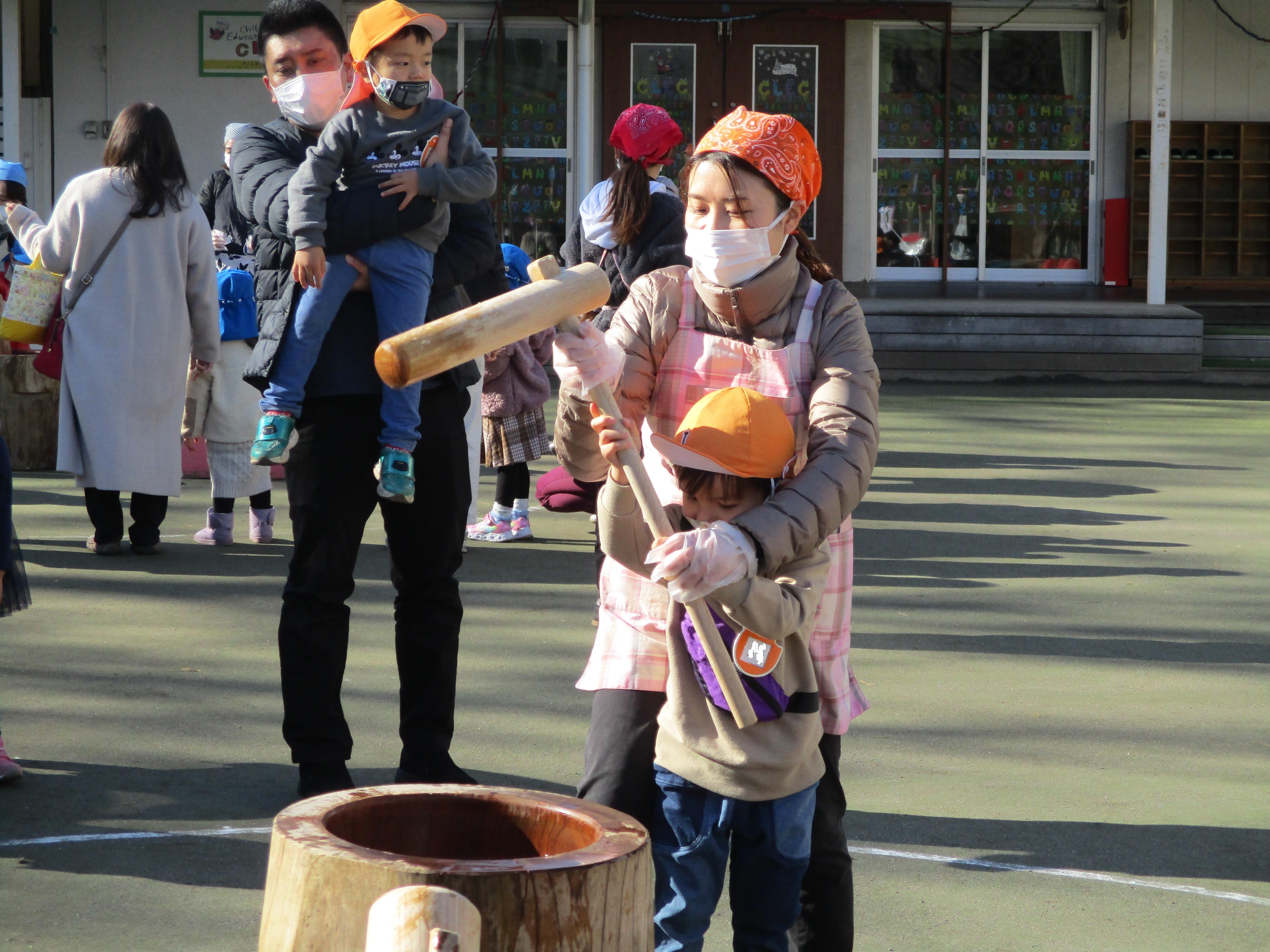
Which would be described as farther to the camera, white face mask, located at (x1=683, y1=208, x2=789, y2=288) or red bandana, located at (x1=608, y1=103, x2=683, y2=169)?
red bandana, located at (x1=608, y1=103, x2=683, y2=169)

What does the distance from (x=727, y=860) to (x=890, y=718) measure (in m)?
2.44

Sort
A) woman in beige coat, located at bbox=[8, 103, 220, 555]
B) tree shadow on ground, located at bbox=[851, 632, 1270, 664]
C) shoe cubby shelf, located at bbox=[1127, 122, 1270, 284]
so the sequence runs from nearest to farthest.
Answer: tree shadow on ground, located at bbox=[851, 632, 1270, 664], woman in beige coat, located at bbox=[8, 103, 220, 555], shoe cubby shelf, located at bbox=[1127, 122, 1270, 284]

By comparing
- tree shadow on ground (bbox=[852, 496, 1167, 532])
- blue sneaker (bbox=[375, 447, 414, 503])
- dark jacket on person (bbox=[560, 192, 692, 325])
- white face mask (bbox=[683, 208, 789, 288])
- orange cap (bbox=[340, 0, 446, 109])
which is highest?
orange cap (bbox=[340, 0, 446, 109])

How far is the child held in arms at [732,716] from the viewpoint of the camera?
2463mm

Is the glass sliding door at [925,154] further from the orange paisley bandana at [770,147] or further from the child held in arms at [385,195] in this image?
the orange paisley bandana at [770,147]

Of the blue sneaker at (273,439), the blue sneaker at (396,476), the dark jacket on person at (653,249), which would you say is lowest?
the blue sneaker at (396,476)

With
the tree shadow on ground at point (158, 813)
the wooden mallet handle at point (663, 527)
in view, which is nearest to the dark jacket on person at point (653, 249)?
the tree shadow on ground at point (158, 813)

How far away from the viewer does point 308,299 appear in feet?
12.8

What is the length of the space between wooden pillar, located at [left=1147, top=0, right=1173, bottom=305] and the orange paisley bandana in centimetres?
1480

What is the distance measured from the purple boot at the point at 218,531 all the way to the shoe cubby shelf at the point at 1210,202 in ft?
48.1

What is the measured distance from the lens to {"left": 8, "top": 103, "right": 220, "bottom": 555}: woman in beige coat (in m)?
6.66

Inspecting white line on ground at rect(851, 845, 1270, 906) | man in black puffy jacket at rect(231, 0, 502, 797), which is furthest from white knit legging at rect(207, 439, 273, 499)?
white line on ground at rect(851, 845, 1270, 906)

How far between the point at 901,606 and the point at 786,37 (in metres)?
13.7

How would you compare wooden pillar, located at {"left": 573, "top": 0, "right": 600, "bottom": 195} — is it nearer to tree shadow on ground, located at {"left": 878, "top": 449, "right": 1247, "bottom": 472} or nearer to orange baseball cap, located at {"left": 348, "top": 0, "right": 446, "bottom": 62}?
tree shadow on ground, located at {"left": 878, "top": 449, "right": 1247, "bottom": 472}
